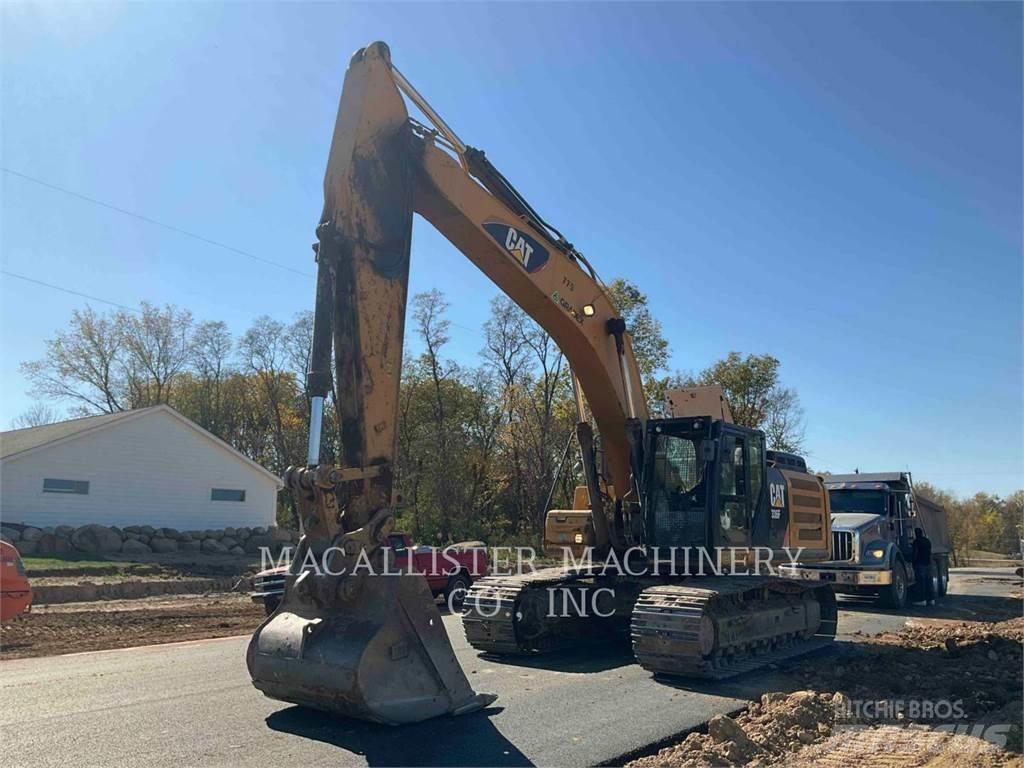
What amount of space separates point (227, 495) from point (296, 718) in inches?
1002

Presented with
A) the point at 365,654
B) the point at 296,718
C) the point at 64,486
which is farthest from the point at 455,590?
the point at 64,486

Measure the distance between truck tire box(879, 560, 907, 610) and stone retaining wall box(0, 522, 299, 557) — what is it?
60.5 feet

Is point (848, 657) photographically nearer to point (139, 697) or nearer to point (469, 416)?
point (139, 697)

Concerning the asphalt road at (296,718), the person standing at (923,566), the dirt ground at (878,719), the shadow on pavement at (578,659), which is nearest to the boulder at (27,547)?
the asphalt road at (296,718)

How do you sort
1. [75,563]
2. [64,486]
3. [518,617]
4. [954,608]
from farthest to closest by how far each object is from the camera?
[64,486] < [75,563] < [954,608] < [518,617]

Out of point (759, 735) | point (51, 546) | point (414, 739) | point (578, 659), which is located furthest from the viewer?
point (51, 546)

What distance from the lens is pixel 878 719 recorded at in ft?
23.9

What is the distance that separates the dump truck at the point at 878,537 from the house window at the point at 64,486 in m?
21.3

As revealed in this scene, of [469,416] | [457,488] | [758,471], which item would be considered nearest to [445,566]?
[758,471]

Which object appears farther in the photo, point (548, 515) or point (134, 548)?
point (134, 548)

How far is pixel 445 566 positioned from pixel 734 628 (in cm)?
834

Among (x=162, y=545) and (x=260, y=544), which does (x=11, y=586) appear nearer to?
(x=162, y=545)

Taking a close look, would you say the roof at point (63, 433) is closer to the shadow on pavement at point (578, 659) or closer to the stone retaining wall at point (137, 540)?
the stone retaining wall at point (137, 540)

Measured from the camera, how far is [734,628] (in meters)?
9.25
